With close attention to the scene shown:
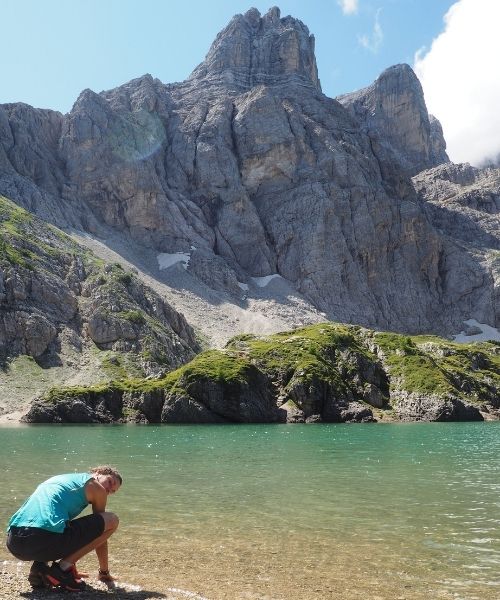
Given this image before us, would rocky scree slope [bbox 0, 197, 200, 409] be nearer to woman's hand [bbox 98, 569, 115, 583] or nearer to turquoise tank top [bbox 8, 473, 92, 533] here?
woman's hand [bbox 98, 569, 115, 583]

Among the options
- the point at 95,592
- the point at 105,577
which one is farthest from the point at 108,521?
the point at 95,592

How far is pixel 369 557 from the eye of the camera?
14.1m

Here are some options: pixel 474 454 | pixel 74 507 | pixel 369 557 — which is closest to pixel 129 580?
pixel 74 507

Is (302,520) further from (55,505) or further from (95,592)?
(55,505)

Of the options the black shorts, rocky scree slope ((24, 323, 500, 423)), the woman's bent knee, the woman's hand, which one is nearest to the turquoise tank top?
the black shorts

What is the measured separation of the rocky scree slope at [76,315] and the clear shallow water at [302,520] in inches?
3169

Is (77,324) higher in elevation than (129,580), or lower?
higher

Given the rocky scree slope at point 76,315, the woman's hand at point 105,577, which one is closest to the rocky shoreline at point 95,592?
the woman's hand at point 105,577

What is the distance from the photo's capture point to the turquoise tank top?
1097 centimetres

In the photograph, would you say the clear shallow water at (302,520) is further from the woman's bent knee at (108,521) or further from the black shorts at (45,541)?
the black shorts at (45,541)

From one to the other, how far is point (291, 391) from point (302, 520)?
214ft

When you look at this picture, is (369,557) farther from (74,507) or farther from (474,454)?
(474,454)

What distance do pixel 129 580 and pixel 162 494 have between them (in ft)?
33.3

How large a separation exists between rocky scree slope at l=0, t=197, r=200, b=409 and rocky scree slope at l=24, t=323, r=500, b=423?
2797cm
